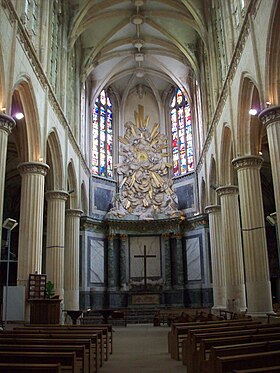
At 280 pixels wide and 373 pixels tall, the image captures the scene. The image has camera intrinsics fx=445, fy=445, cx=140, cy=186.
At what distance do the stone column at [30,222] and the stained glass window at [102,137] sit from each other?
14849 millimetres

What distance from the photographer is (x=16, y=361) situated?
5.31 m

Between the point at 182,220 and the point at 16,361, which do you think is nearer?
the point at 16,361

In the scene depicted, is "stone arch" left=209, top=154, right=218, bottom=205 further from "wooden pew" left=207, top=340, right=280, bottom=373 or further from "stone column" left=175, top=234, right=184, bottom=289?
"wooden pew" left=207, top=340, right=280, bottom=373

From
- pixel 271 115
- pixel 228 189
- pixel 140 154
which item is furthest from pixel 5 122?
pixel 140 154

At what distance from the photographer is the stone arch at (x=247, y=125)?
56.5ft

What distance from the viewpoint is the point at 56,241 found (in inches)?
819

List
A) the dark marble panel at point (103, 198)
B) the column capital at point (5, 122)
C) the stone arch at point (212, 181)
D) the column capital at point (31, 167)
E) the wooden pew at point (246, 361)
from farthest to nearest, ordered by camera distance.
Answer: the dark marble panel at point (103, 198)
the stone arch at point (212, 181)
the column capital at point (31, 167)
the column capital at point (5, 122)
the wooden pew at point (246, 361)

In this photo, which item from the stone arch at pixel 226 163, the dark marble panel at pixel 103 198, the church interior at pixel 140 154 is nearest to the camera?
the church interior at pixel 140 154

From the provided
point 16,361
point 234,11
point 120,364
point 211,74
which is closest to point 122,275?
point 211,74

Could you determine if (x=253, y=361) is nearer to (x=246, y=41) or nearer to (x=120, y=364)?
(x=120, y=364)

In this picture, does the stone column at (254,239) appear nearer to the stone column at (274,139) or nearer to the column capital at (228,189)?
the stone column at (274,139)

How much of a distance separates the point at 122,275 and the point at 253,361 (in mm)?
26056

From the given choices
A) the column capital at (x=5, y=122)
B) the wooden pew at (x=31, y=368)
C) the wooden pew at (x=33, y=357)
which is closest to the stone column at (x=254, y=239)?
the column capital at (x=5, y=122)

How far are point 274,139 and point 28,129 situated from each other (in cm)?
951
